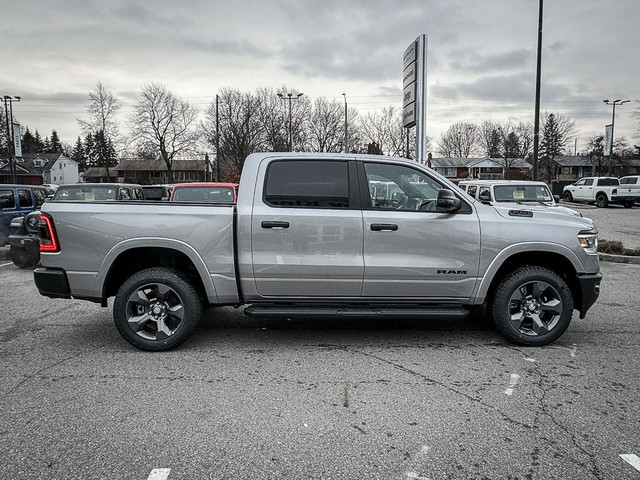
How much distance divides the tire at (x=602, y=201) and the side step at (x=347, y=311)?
97.2 feet

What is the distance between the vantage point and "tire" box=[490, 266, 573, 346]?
4.62m

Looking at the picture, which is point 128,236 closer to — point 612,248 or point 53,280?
point 53,280

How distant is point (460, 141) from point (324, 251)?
9728cm

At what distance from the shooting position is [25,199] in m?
11.6

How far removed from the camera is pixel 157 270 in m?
4.62

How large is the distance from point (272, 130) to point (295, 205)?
43.9 meters

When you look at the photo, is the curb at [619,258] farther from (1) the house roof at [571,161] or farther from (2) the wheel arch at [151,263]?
(1) the house roof at [571,161]

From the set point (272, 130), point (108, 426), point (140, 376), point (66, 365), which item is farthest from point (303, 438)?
point (272, 130)

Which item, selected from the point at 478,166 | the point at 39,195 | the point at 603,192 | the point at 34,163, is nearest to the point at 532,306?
the point at 39,195

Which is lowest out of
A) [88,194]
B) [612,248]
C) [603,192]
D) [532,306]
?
[612,248]

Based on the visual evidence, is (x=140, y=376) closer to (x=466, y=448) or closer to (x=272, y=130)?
(x=466, y=448)

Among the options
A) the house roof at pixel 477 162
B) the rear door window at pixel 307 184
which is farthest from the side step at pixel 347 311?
the house roof at pixel 477 162

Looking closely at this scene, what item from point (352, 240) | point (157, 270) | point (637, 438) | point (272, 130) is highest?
point (272, 130)

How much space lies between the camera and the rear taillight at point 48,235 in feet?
14.6
